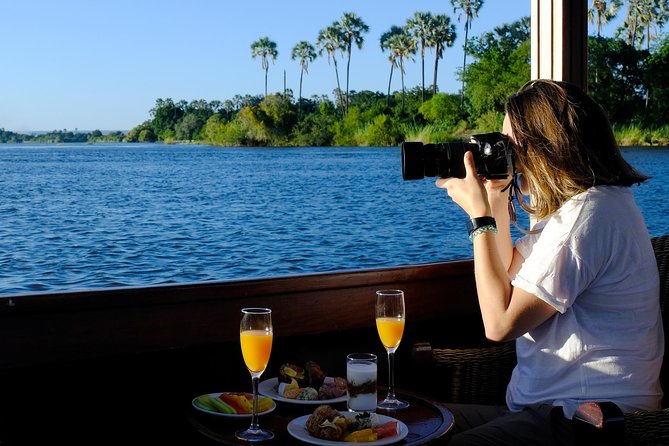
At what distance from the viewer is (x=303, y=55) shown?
65.8 ft

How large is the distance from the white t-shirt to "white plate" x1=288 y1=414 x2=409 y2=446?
0.25m

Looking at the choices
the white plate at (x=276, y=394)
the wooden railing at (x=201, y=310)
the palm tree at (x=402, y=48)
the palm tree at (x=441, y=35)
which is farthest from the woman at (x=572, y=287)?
the palm tree at (x=441, y=35)

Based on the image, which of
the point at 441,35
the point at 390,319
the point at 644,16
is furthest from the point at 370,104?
the point at 390,319

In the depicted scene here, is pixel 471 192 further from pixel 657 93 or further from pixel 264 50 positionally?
pixel 264 50

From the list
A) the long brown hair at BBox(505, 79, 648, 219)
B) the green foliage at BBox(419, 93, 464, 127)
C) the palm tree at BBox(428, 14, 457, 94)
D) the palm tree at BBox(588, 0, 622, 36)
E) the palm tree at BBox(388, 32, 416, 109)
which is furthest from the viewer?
the palm tree at BBox(428, 14, 457, 94)

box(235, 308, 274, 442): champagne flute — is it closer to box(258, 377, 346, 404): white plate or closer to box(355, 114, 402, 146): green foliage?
box(258, 377, 346, 404): white plate

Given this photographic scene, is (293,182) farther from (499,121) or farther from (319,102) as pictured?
(499,121)

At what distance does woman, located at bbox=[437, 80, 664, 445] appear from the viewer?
125cm

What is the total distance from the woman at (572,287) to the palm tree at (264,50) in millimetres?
18822

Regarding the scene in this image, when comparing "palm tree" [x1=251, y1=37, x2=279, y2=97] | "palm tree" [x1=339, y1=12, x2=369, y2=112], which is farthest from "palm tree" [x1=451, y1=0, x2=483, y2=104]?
"palm tree" [x1=251, y1=37, x2=279, y2=97]

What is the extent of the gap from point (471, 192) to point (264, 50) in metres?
19.1

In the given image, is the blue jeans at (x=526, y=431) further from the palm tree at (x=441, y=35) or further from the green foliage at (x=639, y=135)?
the palm tree at (x=441, y=35)

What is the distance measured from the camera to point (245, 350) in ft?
4.19

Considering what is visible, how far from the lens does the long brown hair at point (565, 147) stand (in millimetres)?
1311
